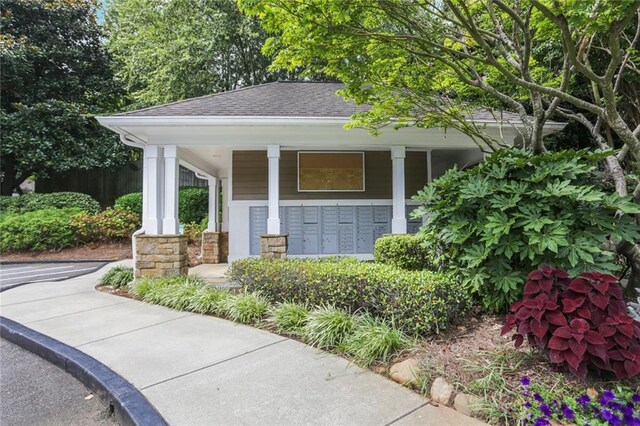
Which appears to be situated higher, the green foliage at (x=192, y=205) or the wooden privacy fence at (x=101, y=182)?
the wooden privacy fence at (x=101, y=182)

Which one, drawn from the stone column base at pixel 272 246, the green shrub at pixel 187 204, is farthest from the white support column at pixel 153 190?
the green shrub at pixel 187 204

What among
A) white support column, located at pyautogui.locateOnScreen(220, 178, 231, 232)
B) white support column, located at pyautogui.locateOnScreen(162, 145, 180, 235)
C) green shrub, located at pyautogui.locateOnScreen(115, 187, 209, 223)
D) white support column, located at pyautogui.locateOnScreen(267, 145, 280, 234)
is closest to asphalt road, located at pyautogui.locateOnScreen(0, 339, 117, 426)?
white support column, located at pyautogui.locateOnScreen(162, 145, 180, 235)

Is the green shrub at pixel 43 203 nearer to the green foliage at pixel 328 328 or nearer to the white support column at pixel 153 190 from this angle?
the white support column at pixel 153 190

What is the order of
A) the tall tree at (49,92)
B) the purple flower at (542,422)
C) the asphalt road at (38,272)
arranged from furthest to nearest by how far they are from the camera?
the tall tree at (49,92)
the asphalt road at (38,272)
the purple flower at (542,422)

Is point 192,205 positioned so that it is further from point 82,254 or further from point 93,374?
point 93,374

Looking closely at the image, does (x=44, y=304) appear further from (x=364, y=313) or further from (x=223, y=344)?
(x=364, y=313)

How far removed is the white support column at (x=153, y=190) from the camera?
639 cm

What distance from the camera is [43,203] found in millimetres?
12258

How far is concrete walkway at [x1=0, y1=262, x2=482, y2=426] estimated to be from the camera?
2215mm

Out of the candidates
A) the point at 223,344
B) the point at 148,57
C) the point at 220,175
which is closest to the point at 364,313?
the point at 223,344

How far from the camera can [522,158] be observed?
3.42 meters

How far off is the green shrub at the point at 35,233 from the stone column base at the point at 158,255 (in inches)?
250

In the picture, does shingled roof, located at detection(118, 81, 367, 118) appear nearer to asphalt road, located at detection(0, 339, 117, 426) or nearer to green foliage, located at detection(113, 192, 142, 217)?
asphalt road, located at detection(0, 339, 117, 426)

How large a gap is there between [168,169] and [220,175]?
3.92 m
